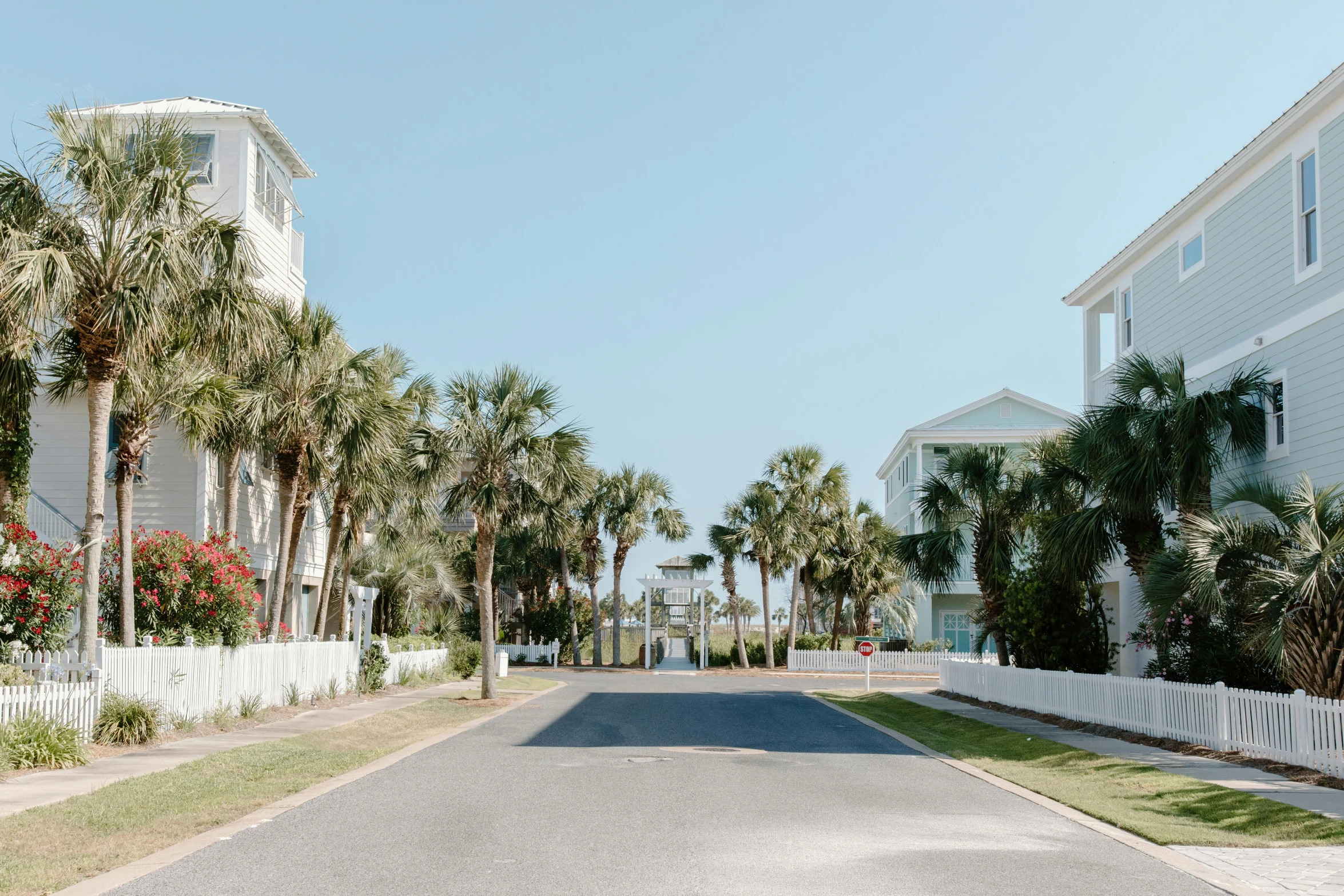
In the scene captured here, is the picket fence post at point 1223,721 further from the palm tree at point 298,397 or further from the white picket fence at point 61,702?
the palm tree at point 298,397

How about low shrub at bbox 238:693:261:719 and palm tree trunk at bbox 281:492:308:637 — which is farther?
palm tree trunk at bbox 281:492:308:637

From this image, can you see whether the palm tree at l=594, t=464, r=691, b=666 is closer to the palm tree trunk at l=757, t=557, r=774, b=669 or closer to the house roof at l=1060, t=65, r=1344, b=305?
the palm tree trunk at l=757, t=557, r=774, b=669

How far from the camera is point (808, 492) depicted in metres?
50.1

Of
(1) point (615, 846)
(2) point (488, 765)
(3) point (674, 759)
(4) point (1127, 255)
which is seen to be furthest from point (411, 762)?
(4) point (1127, 255)

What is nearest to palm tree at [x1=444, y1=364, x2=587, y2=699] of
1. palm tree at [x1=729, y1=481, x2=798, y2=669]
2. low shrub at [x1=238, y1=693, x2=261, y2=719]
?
low shrub at [x1=238, y1=693, x2=261, y2=719]

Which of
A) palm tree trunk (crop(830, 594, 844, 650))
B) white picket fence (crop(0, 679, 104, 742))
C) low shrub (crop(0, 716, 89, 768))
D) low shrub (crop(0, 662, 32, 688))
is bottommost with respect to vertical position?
palm tree trunk (crop(830, 594, 844, 650))

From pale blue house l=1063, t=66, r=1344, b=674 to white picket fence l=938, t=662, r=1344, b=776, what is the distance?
4160 mm

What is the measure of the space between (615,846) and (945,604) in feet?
147

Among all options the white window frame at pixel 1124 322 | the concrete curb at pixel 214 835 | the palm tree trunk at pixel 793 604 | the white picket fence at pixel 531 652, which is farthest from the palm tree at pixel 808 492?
the concrete curb at pixel 214 835

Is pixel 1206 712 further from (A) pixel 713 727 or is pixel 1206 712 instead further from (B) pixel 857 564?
(B) pixel 857 564

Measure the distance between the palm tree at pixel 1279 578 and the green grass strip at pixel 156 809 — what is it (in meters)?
11.6

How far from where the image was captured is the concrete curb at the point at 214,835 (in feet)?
25.2

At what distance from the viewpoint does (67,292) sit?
15.0m

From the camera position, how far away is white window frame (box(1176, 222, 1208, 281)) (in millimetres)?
23234
